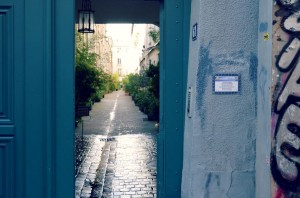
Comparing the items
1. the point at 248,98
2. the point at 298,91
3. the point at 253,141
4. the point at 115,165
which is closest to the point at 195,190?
the point at 253,141

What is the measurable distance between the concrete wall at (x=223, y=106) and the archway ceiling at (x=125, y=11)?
6031 millimetres

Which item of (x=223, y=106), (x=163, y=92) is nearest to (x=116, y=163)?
(x=163, y=92)

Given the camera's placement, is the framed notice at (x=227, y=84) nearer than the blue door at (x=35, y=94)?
Yes

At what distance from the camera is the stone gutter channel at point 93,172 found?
267 inches

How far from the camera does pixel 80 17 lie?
8.79 meters

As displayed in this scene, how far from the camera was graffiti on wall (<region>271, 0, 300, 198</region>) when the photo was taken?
391cm

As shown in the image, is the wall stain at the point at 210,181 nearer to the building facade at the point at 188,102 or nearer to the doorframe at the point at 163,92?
the building facade at the point at 188,102

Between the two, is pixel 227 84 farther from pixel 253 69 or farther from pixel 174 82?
pixel 174 82

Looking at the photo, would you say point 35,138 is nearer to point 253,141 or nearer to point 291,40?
point 253,141

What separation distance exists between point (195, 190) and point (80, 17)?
5.60m

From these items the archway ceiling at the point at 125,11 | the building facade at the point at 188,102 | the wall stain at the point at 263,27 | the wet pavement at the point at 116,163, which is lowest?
the wet pavement at the point at 116,163

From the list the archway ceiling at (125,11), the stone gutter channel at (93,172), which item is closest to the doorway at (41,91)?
the stone gutter channel at (93,172)

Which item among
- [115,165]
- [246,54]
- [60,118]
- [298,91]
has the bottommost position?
[115,165]

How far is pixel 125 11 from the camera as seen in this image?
12.1 meters
